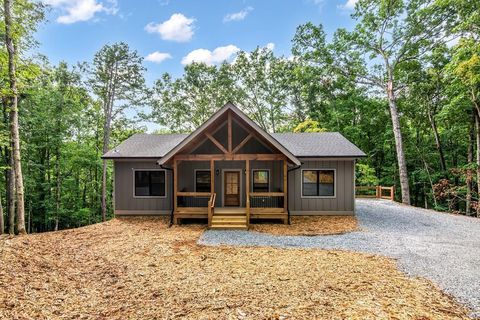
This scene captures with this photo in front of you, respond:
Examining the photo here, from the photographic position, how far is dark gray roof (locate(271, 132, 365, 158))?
435 inches

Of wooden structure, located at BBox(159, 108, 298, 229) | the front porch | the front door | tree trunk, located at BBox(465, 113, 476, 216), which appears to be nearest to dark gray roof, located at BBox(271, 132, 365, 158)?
the front porch

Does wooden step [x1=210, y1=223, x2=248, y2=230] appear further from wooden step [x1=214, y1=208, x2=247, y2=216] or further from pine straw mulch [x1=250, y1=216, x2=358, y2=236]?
wooden step [x1=214, y1=208, x2=247, y2=216]

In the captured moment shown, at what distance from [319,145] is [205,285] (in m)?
9.46

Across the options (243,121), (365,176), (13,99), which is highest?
(13,99)

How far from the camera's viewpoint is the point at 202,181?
11.6 metres

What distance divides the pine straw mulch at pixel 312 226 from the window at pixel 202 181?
2.98m

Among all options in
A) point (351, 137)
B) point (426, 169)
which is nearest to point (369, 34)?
point (351, 137)

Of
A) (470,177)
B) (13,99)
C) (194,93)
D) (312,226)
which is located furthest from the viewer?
(194,93)

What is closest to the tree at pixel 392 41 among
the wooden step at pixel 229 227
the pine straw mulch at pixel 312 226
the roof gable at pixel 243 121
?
the pine straw mulch at pixel 312 226

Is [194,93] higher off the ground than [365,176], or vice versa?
[194,93]

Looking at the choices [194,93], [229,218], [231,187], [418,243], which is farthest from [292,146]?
[194,93]

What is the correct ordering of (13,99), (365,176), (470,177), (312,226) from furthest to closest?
1. (365,176)
2. (470,177)
3. (312,226)
4. (13,99)

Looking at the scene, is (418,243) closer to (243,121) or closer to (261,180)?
(261,180)

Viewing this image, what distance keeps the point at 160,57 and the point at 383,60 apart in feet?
62.5
